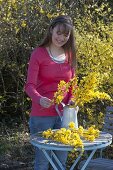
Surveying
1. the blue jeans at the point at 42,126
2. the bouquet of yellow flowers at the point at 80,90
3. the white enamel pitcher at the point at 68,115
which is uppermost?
the bouquet of yellow flowers at the point at 80,90

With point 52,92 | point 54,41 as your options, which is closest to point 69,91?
point 52,92

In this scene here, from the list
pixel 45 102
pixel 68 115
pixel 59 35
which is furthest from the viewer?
pixel 59 35

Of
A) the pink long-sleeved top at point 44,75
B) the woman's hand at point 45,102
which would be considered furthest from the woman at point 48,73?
the woman's hand at point 45,102

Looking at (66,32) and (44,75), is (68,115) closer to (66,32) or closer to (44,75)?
(44,75)

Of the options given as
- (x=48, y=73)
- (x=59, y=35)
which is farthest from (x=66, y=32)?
(x=48, y=73)

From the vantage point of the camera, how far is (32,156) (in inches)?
229

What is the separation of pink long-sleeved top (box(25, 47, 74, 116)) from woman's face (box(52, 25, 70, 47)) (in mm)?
131

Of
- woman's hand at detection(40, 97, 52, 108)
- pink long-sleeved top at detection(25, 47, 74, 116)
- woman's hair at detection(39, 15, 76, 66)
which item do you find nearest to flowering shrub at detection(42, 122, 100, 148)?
woman's hand at detection(40, 97, 52, 108)

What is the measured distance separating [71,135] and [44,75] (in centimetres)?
63

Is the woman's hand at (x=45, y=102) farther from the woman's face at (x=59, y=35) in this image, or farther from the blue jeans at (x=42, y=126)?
the woman's face at (x=59, y=35)

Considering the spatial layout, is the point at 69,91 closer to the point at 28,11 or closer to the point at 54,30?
the point at 54,30

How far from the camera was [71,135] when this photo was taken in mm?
3375

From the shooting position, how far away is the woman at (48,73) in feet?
12.2

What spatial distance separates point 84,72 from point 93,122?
0.60m
